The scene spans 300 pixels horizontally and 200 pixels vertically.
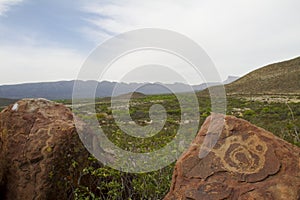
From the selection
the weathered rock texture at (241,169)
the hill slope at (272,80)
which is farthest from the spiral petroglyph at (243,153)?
the hill slope at (272,80)

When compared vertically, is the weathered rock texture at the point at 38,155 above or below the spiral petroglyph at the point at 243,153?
below

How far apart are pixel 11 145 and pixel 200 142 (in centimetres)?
327

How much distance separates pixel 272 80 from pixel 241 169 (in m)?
64.4

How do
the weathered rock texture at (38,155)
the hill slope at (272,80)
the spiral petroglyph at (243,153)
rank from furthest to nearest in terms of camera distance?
the hill slope at (272,80)
the weathered rock texture at (38,155)
the spiral petroglyph at (243,153)

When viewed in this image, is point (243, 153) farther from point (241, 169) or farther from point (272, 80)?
point (272, 80)

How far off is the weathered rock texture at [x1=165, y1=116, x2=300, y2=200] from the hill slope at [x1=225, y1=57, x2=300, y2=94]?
2114 inches

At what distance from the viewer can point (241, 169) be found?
3842 millimetres

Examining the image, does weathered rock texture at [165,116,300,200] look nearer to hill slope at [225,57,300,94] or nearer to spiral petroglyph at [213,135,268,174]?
spiral petroglyph at [213,135,268,174]

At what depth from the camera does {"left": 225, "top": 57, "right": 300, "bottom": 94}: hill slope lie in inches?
2289

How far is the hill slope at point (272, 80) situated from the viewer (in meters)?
58.1

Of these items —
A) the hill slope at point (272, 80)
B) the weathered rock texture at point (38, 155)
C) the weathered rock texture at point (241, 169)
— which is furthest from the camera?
the hill slope at point (272, 80)

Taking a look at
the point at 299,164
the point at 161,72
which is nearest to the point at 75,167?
the point at 161,72

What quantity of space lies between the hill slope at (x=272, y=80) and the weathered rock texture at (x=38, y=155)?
53384 mm

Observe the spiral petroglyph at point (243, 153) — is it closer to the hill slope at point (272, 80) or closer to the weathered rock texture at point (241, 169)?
the weathered rock texture at point (241, 169)
